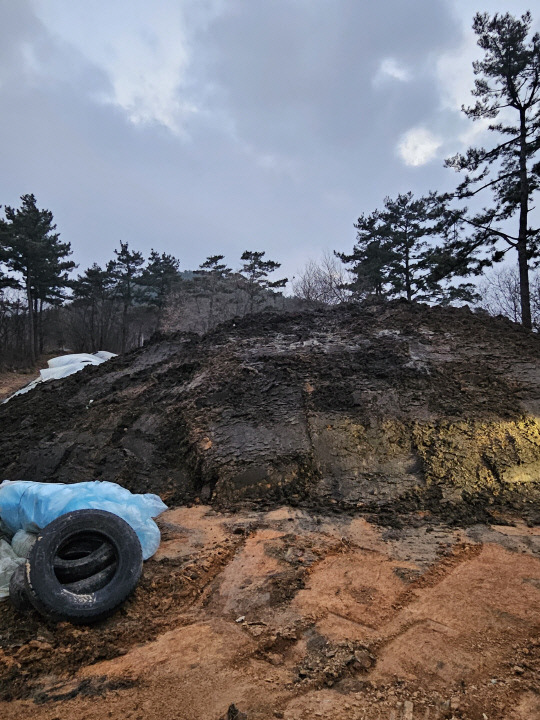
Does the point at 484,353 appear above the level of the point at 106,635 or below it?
above

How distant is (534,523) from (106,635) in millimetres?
4766

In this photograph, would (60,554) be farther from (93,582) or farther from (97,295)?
(97,295)

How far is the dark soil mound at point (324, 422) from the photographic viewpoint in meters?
5.54

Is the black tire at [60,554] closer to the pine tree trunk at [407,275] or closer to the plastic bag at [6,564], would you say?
the plastic bag at [6,564]

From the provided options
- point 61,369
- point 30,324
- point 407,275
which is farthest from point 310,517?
point 30,324

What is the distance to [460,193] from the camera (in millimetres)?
14812

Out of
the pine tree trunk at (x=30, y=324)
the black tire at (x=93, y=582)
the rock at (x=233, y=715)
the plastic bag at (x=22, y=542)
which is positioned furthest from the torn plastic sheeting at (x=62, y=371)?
the pine tree trunk at (x=30, y=324)

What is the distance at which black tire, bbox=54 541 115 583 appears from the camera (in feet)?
10.6

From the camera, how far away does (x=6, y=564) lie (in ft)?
11.3

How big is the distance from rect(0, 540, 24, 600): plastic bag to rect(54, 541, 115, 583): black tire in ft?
1.60

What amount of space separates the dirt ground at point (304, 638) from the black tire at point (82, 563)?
38 cm

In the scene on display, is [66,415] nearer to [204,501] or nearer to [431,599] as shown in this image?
[204,501]

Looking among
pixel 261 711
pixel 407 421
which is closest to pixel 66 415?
pixel 407 421

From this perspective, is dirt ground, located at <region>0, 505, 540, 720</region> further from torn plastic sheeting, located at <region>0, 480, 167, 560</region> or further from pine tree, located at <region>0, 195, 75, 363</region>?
pine tree, located at <region>0, 195, 75, 363</region>
